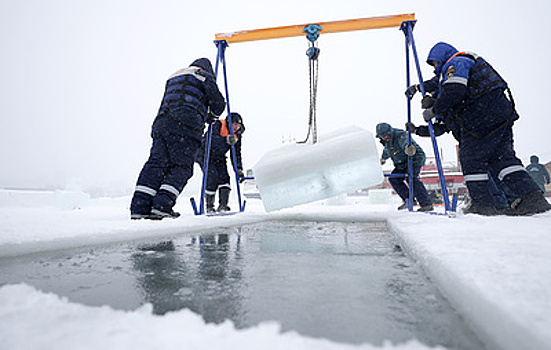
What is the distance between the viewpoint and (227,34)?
3445 mm

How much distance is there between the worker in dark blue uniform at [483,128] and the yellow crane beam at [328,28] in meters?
1.04

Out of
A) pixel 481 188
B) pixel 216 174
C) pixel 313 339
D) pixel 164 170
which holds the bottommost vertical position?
pixel 313 339

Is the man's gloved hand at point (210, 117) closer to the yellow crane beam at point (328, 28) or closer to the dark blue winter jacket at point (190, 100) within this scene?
the dark blue winter jacket at point (190, 100)

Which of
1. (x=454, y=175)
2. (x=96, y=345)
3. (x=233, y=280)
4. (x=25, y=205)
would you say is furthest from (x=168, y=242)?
(x=454, y=175)

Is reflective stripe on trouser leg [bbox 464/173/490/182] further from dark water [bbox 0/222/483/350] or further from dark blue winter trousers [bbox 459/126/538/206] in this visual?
dark water [bbox 0/222/483/350]

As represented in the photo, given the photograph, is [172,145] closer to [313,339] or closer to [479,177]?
[313,339]

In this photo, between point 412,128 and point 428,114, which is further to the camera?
point 412,128

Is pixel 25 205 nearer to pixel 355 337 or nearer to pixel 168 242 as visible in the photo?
pixel 168 242

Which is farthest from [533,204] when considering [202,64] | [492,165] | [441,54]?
[202,64]

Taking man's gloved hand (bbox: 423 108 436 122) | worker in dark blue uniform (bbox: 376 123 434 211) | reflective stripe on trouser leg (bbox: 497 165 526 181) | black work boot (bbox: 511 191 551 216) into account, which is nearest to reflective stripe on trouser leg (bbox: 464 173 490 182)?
reflective stripe on trouser leg (bbox: 497 165 526 181)

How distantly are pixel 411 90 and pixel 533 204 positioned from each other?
1.69 meters

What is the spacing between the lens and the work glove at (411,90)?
3195 mm

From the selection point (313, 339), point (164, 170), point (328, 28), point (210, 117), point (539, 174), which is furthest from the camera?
point (539, 174)

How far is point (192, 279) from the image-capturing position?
32.1 inches
